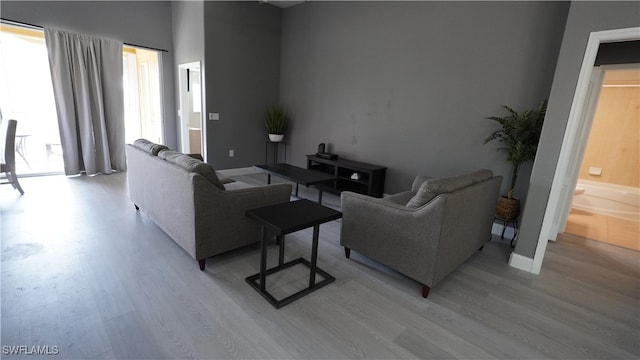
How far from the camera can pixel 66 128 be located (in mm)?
4504

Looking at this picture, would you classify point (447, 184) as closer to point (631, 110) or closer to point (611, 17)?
point (611, 17)

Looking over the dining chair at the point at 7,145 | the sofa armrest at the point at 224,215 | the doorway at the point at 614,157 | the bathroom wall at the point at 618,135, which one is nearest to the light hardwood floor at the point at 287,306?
the sofa armrest at the point at 224,215

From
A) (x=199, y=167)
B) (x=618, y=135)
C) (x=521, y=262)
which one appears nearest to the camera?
(x=199, y=167)

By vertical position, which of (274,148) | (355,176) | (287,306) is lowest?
(287,306)

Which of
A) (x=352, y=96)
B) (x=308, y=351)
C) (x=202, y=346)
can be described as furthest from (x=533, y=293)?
(x=352, y=96)

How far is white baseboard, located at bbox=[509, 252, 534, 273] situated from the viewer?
255cm

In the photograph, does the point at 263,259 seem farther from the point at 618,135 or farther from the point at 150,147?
the point at 618,135

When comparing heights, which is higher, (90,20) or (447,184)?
(90,20)

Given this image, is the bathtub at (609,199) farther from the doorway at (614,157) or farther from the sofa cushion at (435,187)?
the sofa cushion at (435,187)

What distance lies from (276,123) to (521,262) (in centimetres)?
424

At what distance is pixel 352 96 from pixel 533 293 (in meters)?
3.36

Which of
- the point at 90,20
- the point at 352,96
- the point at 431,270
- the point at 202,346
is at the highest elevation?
the point at 90,20

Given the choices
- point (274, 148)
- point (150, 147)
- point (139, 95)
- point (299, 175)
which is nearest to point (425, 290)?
point (299, 175)

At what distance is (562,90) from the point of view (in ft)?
7.48
